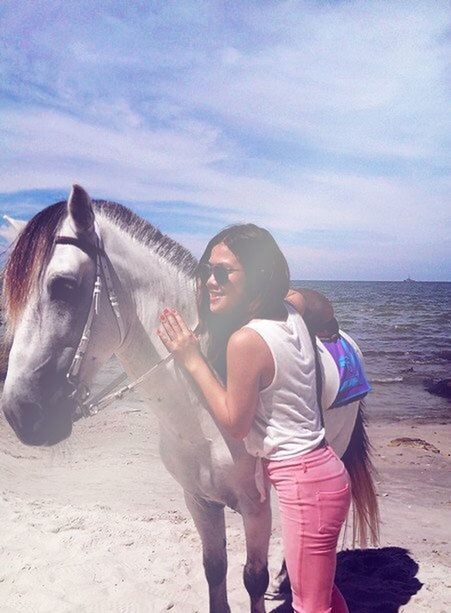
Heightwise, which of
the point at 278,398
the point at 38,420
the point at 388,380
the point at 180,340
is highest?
the point at 180,340

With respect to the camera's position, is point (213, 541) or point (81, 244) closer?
point (81, 244)

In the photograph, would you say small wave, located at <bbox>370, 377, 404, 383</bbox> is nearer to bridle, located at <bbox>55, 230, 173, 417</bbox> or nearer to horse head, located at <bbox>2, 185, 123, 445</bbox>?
bridle, located at <bbox>55, 230, 173, 417</bbox>

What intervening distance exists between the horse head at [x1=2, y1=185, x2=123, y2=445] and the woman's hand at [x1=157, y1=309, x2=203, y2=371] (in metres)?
0.28

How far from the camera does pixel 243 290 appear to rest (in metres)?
2.04

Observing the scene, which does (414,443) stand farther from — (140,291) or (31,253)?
(31,253)

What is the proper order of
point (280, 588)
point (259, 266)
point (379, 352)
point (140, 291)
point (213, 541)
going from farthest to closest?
point (379, 352) < point (280, 588) < point (213, 541) < point (140, 291) < point (259, 266)

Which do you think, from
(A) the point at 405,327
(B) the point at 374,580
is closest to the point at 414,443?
(B) the point at 374,580

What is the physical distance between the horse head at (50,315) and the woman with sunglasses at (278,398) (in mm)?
458

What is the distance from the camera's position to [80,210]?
6.73 feet

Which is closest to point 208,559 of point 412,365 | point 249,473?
point 249,473

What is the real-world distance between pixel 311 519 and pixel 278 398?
0.50 meters

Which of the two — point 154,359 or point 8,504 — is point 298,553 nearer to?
point 154,359

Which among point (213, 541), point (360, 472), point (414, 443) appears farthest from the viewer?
point (414, 443)

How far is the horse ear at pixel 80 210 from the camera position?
78.2 inches
